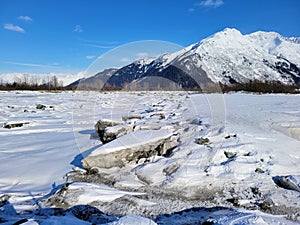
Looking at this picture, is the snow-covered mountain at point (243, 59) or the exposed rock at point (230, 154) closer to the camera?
the exposed rock at point (230, 154)

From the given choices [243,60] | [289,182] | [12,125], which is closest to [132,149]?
[289,182]

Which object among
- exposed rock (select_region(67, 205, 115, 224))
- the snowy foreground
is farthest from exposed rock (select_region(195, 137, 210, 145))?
exposed rock (select_region(67, 205, 115, 224))

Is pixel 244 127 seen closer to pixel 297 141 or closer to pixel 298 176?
pixel 297 141

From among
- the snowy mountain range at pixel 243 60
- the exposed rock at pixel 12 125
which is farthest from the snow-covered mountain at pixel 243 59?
the exposed rock at pixel 12 125

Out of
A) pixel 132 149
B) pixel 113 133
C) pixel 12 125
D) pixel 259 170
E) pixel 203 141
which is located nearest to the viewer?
pixel 259 170

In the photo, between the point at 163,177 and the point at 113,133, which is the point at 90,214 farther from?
the point at 113,133

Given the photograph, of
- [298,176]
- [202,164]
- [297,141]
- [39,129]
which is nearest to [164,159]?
[202,164]

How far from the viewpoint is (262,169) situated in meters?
5.03

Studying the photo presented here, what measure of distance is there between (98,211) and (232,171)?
2.65 meters

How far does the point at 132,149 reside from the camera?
575 centimetres

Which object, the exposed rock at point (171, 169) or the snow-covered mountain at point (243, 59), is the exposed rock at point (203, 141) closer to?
the exposed rock at point (171, 169)

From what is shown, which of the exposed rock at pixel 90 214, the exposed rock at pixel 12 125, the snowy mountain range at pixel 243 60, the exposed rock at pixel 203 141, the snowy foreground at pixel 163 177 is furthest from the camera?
the snowy mountain range at pixel 243 60

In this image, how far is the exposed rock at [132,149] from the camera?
5426 millimetres

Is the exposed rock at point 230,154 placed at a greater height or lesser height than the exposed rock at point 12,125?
lesser
